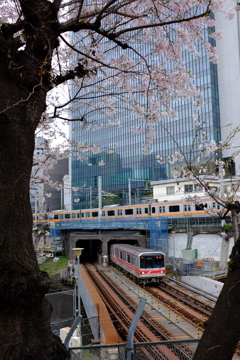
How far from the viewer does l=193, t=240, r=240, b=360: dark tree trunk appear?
2324 millimetres

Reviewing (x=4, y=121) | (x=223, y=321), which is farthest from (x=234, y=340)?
(x=4, y=121)

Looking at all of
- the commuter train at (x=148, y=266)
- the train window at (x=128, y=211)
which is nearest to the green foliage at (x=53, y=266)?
Result: the train window at (x=128, y=211)

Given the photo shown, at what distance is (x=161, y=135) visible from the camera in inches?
2228

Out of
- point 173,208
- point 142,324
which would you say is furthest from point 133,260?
point 173,208

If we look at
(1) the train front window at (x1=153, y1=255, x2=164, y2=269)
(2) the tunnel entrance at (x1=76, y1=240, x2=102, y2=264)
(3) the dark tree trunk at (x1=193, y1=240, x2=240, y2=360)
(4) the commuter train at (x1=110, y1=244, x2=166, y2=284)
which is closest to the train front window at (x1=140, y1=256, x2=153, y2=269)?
(4) the commuter train at (x1=110, y1=244, x2=166, y2=284)

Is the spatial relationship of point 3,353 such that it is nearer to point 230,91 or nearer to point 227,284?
point 227,284

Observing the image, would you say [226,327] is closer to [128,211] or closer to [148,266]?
[148,266]

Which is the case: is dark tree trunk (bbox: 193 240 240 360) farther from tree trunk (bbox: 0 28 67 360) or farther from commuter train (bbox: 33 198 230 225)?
commuter train (bbox: 33 198 230 225)

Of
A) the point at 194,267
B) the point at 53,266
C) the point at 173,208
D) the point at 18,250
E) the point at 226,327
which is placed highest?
the point at 173,208

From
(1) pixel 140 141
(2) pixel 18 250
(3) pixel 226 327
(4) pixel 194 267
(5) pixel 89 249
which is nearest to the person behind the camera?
(3) pixel 226 327

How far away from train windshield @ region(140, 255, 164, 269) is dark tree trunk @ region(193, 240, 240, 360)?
16861mm

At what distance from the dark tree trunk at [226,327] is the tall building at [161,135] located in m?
41.2

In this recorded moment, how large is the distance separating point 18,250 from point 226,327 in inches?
68.9

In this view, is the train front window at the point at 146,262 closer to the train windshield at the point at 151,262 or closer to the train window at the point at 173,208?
the train windshield at the point at 151,262
